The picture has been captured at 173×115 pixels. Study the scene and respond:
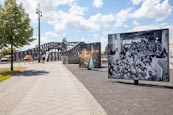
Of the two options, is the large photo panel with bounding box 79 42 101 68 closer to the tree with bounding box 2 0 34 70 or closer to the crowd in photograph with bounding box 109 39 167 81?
the tree with bounding box 2 0 34 70

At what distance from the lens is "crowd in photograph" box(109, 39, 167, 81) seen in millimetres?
13266

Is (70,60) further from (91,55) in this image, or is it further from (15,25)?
(15,25)

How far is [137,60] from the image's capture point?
14.2 meters

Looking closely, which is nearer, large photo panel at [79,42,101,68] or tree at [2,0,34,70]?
tree at [2,0,34,70]

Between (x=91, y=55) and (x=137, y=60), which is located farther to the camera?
A: (x=91, y=55)

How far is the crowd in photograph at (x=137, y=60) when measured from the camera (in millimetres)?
13266

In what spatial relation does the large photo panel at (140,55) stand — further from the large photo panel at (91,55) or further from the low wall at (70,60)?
the low wall at (70,60)

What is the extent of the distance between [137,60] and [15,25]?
50.9ft

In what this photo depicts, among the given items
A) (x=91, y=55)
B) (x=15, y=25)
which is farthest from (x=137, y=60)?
(x=15, y=25)

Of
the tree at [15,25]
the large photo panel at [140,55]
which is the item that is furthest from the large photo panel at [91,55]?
the large photo panel at [140,55]

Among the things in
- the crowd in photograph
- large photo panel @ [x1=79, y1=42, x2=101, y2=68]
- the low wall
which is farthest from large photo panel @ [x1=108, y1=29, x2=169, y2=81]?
the low wall

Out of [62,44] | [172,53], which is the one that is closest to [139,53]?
[172,53]

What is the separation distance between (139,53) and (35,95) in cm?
636

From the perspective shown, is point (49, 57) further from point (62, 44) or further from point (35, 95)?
point (35, 95)
